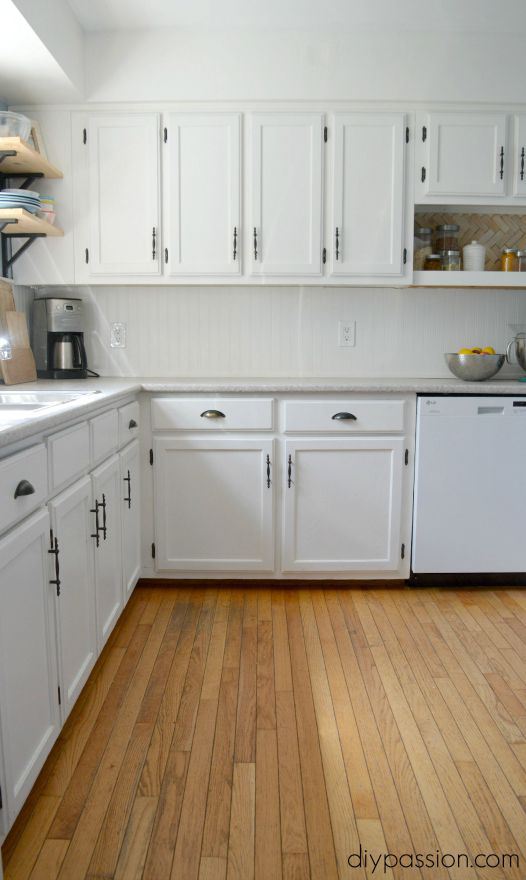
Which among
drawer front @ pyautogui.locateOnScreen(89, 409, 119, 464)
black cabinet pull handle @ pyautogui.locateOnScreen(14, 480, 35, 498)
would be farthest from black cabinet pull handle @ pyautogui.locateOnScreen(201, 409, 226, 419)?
black cabinet pull handle @ pyautogui.locateOnScreen(14, 480, 35, 498)

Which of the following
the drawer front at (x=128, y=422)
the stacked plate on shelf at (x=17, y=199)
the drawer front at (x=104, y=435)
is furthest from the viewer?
the stacked plate on shelf at (x=17, y=199)

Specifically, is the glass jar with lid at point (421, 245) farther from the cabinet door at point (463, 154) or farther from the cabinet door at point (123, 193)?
the cabinet door at point (123, 193)

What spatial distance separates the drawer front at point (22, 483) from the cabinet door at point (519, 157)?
250 cm

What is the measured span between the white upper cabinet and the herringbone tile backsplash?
4.76 ft

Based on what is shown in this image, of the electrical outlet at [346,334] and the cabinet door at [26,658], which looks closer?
the cabinet door at [26,658]

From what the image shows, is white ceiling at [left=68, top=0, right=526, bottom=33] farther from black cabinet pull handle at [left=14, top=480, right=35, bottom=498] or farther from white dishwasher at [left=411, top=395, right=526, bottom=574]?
black cabinet pull handle at [left=14, top=480, right=35, bottom=498]

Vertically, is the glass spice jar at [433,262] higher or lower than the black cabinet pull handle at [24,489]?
higher

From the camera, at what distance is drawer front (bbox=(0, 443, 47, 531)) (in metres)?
1.37

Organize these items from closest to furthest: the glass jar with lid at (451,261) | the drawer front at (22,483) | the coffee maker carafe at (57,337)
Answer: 1. the drawer front at (22,483)
2. the coffee maker carafe at (57,337)
3. the glass jar with lid at (451,261)

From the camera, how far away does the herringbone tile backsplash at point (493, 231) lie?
135 inches

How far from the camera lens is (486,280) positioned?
3152mm

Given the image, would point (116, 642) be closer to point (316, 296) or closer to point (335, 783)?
point (335, 783)

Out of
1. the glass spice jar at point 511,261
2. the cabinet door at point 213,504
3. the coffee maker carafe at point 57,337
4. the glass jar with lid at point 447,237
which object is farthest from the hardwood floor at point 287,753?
the glass jar with lid at point 447,237

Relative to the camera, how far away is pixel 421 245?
11.0ft
